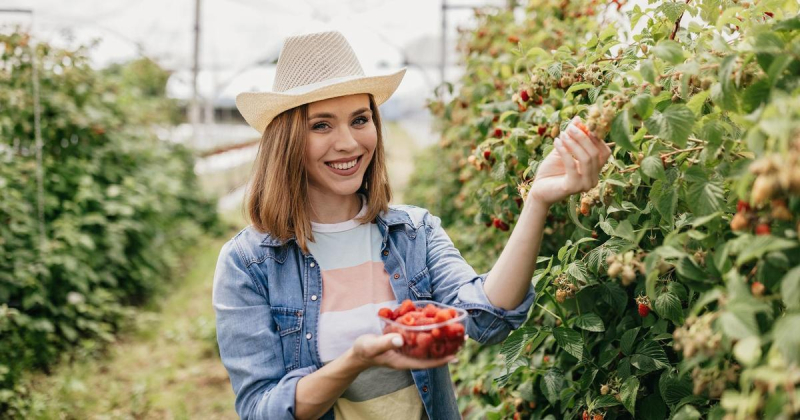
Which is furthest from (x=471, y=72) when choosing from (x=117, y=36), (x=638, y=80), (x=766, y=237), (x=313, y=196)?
(x=117, y=36)

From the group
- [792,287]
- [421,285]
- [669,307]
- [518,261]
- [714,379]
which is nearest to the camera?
[792,287]

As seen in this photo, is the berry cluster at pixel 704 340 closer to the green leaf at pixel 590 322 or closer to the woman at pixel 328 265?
the woman at pixel 328 265

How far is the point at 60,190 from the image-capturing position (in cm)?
455

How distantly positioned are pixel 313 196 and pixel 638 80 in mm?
824

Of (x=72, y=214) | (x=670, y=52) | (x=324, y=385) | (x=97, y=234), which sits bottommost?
(x=97, y=234)

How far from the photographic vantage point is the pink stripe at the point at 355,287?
1560 millimetres

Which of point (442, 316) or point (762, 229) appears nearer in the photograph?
point (762, 229)

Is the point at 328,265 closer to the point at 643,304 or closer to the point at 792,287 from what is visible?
the point at 643,304

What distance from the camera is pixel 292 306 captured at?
1.54 m

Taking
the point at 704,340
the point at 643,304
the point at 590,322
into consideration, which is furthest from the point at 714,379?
the point at 590,322

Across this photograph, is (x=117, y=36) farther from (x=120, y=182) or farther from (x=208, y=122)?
(x=120, y=182)

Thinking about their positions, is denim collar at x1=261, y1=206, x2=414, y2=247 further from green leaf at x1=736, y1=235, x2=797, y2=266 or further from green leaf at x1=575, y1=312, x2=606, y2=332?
green leaf at x1=736, y1=235, x2=797, y2=266

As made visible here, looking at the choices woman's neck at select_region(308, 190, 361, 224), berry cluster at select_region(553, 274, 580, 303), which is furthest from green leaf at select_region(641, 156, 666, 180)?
woman's neck at select_region(308, 190, 361, 224)

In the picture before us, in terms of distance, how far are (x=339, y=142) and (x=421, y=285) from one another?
0.39m
